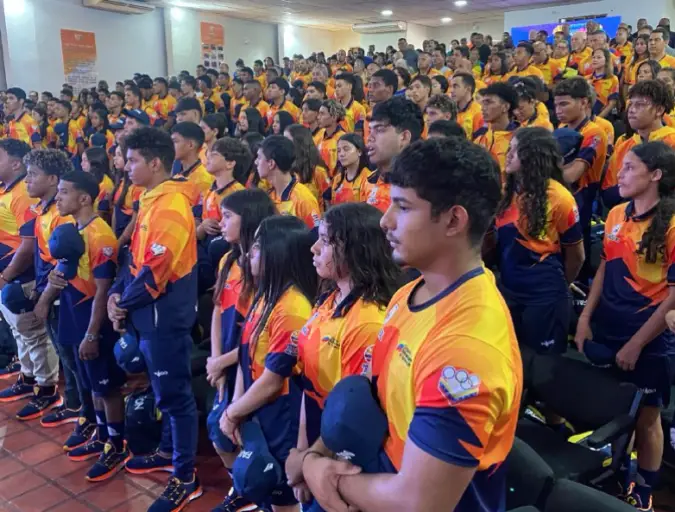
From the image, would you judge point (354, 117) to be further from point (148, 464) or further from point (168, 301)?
point (148, 464)

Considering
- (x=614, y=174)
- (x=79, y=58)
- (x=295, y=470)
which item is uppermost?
(x=79, y=58)

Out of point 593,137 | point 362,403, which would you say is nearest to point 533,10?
point 593,137

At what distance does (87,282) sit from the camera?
3.37 meters

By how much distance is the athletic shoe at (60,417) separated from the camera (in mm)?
3877

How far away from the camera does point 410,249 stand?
1.20 meters

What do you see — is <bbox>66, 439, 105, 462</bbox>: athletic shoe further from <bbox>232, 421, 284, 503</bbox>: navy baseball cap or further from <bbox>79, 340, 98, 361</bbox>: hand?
<bbox>232, 421, 284, 503</bbox>: navy baseball cap

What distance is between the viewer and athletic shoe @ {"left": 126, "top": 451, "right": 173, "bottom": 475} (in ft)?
10.8

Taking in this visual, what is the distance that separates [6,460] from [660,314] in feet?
11.7

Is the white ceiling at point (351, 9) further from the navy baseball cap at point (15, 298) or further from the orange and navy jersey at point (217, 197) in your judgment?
the navy baseball cap at point (15, 298)

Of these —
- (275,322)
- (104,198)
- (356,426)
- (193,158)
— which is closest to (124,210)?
(104,198)

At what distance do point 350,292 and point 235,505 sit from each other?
161 centimetres

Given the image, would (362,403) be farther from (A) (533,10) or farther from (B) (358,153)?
(A) (533,10)

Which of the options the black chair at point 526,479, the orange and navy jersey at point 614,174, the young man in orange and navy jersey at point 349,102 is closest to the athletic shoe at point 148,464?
the black chair at point 526,479

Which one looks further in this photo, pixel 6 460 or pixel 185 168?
pixel 185 168
